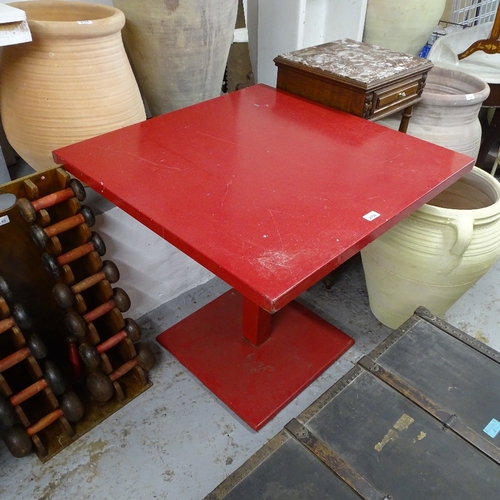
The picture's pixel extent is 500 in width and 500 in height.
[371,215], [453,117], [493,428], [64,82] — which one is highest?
[64,82]

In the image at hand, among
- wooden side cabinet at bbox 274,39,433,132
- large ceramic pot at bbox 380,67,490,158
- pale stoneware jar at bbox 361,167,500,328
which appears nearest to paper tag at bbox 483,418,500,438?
pale stoneware jar at bbox 361,167,500,328

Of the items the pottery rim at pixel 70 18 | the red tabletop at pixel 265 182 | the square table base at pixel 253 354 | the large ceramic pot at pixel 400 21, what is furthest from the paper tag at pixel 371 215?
the large ceramic pot at pixel 400 21

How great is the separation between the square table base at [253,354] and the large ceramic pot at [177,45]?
77cm

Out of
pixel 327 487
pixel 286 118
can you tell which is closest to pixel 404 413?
pixel 327 487

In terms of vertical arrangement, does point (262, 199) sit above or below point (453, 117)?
above

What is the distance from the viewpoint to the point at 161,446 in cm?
129

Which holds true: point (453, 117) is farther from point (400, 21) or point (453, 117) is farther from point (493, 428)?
point (493, 428)

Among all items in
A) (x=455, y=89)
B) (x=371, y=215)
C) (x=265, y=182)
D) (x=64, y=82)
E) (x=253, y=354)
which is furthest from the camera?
(x=455, y=89)

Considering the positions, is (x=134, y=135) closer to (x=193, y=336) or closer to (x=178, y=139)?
(x=178, y=139)

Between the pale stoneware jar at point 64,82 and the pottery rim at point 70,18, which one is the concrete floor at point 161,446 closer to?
the pale stoneware jar at point 64,82

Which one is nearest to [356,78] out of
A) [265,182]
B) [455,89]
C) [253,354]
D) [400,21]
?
[265,182]

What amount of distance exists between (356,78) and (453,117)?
0.61m

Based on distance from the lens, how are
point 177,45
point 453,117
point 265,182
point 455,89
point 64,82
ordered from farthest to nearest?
point 455,89 < point 453,117 < point 177,45 < point 64,82 < point 265,182

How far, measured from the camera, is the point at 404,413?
1.04 meters
